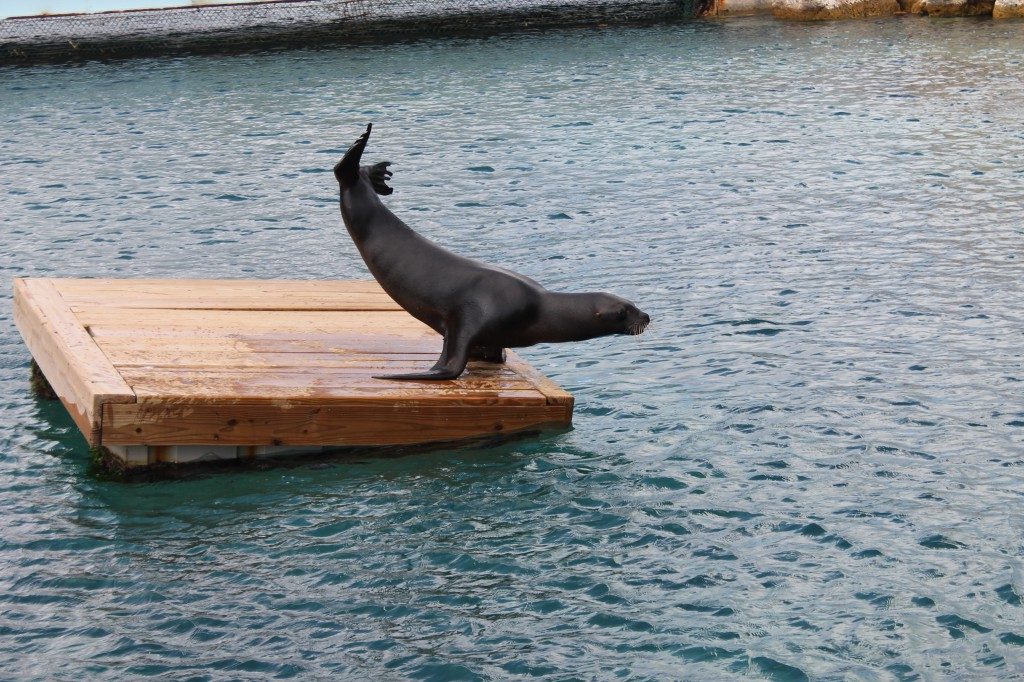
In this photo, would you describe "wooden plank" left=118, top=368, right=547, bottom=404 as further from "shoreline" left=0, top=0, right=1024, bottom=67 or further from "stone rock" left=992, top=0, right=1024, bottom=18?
"stone rock" left=992, top=0, right=1024, bottom=18

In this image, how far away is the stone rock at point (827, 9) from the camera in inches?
1187

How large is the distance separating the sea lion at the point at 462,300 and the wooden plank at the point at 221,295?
146 cm

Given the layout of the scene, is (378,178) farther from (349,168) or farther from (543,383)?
(543,383)

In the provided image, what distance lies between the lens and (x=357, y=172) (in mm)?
8398

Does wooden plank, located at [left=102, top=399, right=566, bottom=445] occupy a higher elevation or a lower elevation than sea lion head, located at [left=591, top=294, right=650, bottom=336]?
lower

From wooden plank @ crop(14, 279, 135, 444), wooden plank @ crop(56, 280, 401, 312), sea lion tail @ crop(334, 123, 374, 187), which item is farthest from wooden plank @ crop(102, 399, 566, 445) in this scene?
wooden plank @ crop(56, 280, 401, 312)

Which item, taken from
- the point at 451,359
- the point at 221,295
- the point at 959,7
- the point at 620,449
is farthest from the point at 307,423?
the point at 959,7

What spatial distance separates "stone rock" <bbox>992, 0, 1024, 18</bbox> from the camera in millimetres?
28500

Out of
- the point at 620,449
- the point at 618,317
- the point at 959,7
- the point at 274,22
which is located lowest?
the point at 620,449

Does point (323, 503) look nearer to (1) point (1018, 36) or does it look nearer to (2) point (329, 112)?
(2) point (329, 112)

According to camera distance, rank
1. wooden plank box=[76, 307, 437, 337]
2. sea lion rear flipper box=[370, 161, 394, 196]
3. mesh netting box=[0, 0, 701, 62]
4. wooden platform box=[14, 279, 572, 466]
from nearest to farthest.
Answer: wooden platform box=[14, 279, 572, 466], sea lion rear flipper box=[370, 161, 394, 196], wooden plank box=[76, 307, 437, 337], mesh netting box=[0, 0, 701, 62]

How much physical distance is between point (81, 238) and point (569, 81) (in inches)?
456

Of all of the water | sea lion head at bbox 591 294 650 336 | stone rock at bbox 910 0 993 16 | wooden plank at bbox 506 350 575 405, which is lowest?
the water

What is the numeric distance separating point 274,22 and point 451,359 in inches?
879
